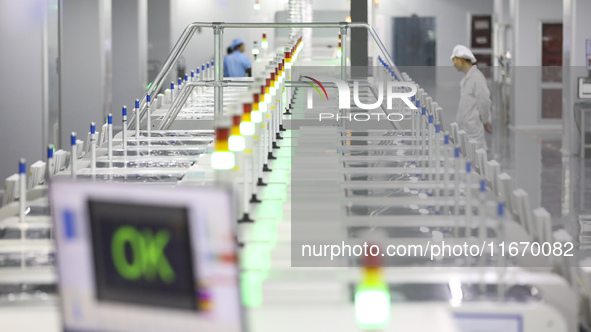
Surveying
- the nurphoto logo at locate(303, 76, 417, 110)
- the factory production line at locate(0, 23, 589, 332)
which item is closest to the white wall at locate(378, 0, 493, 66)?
the nurphoto logo at locate(303, 76, 417, 110)

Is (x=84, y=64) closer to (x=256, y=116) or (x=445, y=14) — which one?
(x=256, y=116)

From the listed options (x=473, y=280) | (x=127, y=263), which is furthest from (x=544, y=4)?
(x=127, y=263)

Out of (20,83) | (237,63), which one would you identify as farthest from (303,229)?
(237,63)

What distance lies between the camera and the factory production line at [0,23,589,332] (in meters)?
1.97

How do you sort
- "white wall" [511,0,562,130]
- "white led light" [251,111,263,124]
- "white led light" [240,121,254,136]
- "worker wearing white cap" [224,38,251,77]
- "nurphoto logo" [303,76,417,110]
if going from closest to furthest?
1. "white led light" [240,121,254,136]
2. "white led light" [251,111,263,124]
3. "nurphoto logo" [303,76,417,110]
4. "worker wearing white cap" [224,38,251,77]
5. "white wall" [511,0,562,130]

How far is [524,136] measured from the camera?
50.0 ft

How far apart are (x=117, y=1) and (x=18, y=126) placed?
6452 millimetres

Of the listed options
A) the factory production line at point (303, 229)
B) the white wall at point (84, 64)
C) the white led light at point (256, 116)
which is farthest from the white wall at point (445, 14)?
the white led light at point (256, 116)

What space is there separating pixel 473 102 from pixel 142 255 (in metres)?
6.17

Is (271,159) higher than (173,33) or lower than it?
lower

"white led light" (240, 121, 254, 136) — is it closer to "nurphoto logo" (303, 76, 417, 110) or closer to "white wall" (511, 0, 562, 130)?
"nurphoto logo" (303, 76, 417, 110)

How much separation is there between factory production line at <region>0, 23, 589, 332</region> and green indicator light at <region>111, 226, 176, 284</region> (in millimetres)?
42

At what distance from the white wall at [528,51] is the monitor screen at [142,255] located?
14253 mm

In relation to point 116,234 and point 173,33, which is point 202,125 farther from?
point 173,33
